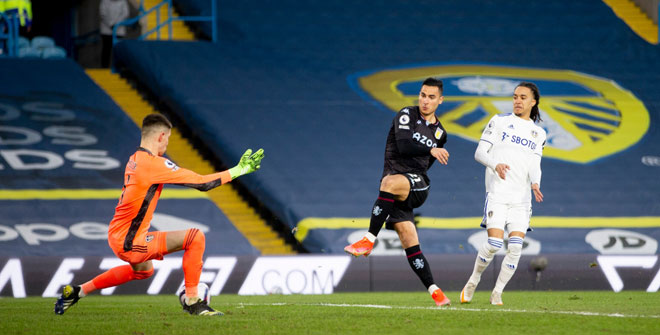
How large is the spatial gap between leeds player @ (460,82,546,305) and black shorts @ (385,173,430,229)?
0.61 m

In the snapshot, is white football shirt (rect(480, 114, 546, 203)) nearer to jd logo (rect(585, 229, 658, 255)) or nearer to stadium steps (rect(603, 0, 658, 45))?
jd logo (rect(585, 229, 658, 255))

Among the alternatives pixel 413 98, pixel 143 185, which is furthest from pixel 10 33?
pixel 143 185

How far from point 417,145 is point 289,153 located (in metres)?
7.72

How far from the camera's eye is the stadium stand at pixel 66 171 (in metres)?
13.0

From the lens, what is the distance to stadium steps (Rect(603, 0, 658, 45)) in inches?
806

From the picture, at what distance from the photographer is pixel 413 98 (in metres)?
17.0

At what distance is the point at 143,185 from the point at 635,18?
54.6ft

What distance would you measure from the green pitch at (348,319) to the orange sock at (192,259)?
233 mm

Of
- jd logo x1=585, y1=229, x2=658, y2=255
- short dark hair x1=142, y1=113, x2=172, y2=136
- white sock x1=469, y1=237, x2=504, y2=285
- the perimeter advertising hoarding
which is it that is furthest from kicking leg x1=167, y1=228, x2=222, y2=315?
jd logo x1=585, y1=229, x2=658, y2=255

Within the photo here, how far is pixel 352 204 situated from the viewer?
1426 cm

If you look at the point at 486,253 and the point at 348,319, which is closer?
the point at 348,319

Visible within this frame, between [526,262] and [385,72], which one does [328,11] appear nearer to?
[385,72]

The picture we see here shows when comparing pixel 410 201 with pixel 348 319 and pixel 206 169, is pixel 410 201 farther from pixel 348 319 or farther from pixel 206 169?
pixel 206 169

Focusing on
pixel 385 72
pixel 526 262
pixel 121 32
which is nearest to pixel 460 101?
pixel 385 72
